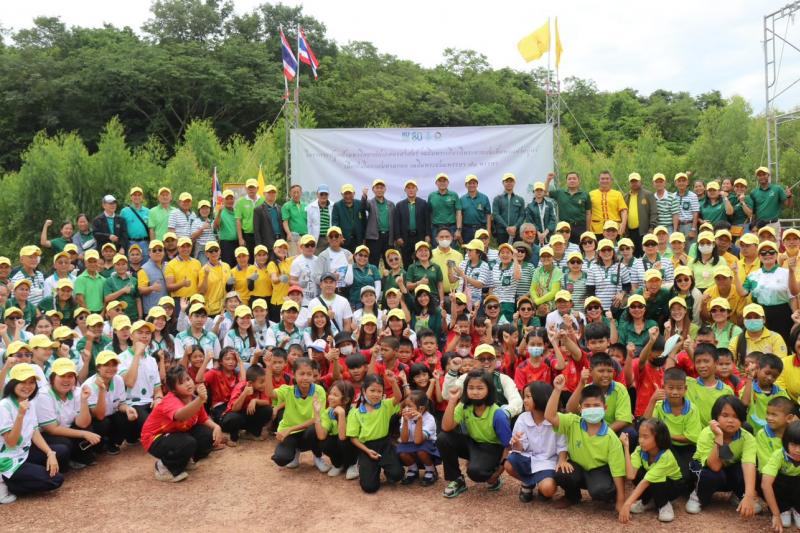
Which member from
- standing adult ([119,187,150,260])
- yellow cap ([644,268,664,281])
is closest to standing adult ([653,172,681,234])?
yellow cap ([644,268,664,281])

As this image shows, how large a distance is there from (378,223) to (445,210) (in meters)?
1.09

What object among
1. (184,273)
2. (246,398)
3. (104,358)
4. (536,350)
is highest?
(184,273)

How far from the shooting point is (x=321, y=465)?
274 inches

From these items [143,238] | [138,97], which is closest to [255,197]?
[143,238]

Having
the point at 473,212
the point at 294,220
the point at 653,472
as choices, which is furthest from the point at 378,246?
the point at 653,472

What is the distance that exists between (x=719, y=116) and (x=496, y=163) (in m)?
30.0

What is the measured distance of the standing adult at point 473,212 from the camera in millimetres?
11391

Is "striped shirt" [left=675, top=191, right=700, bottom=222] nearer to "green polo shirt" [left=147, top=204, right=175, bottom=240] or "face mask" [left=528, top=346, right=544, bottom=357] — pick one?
"face mask" [left=528, top=346, right=544, bottom=357]

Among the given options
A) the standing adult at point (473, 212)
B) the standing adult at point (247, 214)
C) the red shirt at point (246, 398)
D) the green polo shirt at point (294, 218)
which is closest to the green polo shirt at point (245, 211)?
the standing adult at point (247, 214)

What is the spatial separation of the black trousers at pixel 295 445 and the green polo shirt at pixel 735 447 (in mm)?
3414

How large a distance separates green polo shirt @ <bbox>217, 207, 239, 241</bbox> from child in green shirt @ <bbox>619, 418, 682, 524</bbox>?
741 centimetres

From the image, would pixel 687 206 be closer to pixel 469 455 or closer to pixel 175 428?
pixel 469 455

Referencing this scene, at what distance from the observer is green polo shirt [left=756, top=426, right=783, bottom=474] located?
549 cm

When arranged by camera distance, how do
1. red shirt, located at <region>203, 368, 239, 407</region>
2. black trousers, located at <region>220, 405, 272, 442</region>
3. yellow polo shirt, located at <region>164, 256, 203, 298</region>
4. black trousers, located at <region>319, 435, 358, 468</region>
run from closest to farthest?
black trousers, located at <region>319, 435, 358, 468</region>
black trousers, located at <region>220, 405, 272, 442</region>
red shirt, located at <region>203, 368, 239, 407</region>
yellow polo shirt, located at <region>164, 256, 203, 298</region>
